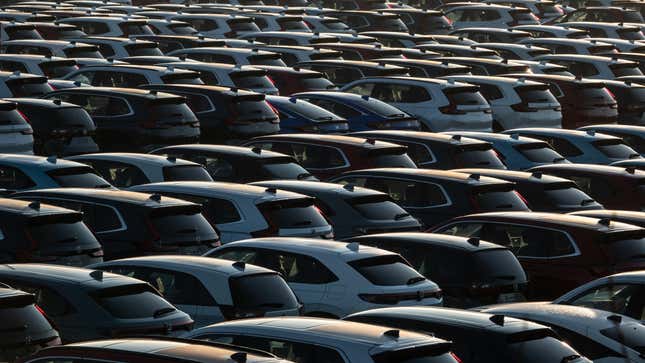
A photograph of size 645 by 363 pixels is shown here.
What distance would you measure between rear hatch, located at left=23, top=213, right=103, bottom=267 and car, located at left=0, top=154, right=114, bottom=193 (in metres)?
3.08

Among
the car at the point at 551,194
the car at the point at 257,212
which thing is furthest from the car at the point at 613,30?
the car at the point at 257,212

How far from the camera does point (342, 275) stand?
16.4 metres

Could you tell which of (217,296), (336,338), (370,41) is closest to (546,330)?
(336,338)

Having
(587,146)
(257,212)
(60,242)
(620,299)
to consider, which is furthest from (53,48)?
(620,299)

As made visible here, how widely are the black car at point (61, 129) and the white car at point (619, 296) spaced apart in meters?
9.65

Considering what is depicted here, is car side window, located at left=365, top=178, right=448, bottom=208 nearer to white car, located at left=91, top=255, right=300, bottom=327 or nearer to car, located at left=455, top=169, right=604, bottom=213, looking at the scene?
car, located at left=455, top=169, right=604, bottom=213

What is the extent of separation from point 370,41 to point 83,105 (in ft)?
50.3

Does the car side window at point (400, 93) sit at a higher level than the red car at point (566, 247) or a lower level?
lower

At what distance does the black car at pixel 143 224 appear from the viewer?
1773 centimetres

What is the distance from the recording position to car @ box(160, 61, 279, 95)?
30219mm

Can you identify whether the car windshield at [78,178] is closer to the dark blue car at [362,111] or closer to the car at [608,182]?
the car at [608,182]

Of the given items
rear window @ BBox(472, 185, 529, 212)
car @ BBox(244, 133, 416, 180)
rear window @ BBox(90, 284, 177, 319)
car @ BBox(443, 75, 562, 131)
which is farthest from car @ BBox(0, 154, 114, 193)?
car @ BBox(443, 75, 562, 131)

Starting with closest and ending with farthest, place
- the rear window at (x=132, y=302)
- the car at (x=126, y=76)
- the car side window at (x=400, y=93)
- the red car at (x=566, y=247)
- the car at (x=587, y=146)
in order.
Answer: the rear window at (x=132, y=302) → the red car at (x=566, y=247) → the car at (x=587, y=146) → the car at (x=126, y=76) → the car side window at (x=400, y=93)

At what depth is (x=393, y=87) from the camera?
1200 inches
